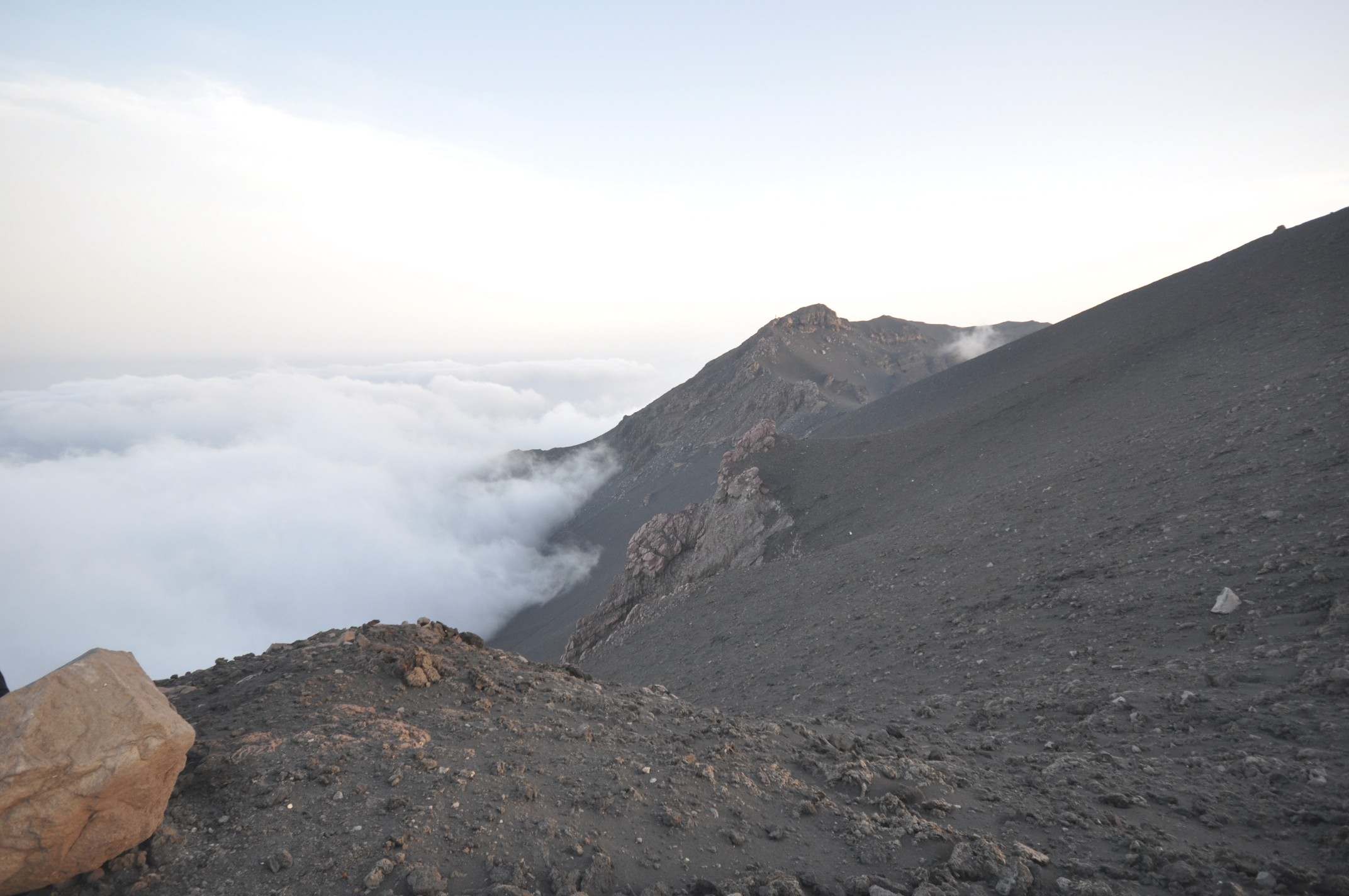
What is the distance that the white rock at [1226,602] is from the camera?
929 cm

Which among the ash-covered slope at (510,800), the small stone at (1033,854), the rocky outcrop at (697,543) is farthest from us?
the rocky outcrop at (697,543)

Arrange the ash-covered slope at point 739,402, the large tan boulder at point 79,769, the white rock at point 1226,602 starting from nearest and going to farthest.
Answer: the large tan boulder at point 79,769 < the white rock at point 1226,602 < the ash-covered slope at point 739,402

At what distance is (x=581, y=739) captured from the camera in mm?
6617

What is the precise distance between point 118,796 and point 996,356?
47.9 m

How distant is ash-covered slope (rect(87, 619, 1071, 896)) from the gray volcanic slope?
1095mm

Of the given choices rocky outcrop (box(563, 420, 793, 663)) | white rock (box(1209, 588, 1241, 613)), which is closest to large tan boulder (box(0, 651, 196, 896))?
white rock (box(1209, 588, 1241, 613))

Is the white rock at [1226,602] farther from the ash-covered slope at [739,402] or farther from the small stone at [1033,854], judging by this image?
the ash-covered slope at [739,402]

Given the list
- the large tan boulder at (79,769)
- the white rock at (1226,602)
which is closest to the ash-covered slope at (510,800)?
the large tan boulder at (79,769)

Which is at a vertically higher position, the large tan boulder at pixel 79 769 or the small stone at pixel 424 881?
the large tan boulder at pixel 79 769

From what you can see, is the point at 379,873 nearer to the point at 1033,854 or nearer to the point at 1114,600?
the point at 1033,854

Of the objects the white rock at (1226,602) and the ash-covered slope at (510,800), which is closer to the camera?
the ash-covered slope at (510,800)

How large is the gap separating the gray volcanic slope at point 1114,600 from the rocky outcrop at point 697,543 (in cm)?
105

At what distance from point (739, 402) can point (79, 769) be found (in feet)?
226

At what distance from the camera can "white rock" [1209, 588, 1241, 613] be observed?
9.29 metres
